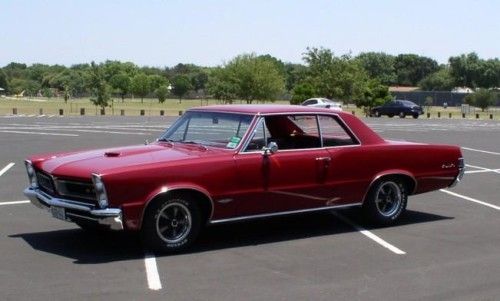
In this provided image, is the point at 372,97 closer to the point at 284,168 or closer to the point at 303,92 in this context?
the point at 303,92

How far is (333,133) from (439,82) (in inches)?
5417

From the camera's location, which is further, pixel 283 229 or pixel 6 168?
pixel 6 168

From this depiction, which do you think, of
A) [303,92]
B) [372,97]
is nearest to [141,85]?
[303,92]

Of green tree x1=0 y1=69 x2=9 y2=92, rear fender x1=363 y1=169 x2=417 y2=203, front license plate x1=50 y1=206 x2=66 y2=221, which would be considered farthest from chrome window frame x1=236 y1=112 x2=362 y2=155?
green tree x1=0 y1=69 x2=9 y2=92

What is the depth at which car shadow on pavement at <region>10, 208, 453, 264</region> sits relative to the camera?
7.94m

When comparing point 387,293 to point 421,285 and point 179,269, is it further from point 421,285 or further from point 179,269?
point 179,269

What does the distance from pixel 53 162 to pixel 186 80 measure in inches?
4668

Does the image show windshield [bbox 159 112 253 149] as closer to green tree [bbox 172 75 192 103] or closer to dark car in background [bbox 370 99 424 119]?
dark car in background [bbox 370 99 424 119]

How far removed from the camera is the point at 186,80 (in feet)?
413

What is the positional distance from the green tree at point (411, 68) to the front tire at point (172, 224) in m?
159

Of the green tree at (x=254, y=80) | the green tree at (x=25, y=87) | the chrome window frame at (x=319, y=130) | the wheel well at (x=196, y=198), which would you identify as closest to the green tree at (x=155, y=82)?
the green tree at (x=25, y=87)

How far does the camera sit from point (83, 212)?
7.54m

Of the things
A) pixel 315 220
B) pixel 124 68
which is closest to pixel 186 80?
pixel 124 68

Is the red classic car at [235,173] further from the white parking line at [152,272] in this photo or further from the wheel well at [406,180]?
the white parking line at [152,272]
